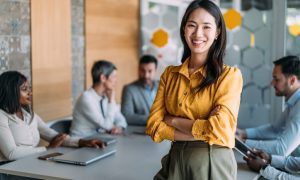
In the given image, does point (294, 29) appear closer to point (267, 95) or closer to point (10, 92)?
point (267, 95)

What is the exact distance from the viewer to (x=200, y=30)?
5.17 ft

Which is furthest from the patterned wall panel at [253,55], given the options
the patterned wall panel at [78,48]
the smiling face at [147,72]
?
the patterned wall panel at [78,48]

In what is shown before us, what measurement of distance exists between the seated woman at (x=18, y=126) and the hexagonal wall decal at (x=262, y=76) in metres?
2.14

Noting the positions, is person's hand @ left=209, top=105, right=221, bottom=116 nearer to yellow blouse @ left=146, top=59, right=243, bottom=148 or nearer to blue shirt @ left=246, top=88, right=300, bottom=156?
yellow blouse @ left=146, top=59, right=243, bottom=148

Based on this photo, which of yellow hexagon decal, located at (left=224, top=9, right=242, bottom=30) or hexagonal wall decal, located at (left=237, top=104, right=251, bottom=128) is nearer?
yellow hexagon decal, located at (left=224, top=9, right=242, bottom=30)

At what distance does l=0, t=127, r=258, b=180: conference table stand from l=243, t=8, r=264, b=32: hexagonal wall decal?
2077 millimetres

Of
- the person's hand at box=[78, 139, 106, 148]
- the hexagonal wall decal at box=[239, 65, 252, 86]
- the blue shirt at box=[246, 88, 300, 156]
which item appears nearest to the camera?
the blue shirt at box=[246, 88, 300, 156]

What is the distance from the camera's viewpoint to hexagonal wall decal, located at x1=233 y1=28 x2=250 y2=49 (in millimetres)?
4281

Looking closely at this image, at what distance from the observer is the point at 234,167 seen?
157cm

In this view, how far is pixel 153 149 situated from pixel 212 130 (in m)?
1.16

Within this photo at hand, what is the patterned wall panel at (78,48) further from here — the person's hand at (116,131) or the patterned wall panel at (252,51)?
the patterned wall panel at (252,51)

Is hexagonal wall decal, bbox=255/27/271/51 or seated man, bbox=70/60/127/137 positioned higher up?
hexagonal wall decal, bbox=255/27/271/51

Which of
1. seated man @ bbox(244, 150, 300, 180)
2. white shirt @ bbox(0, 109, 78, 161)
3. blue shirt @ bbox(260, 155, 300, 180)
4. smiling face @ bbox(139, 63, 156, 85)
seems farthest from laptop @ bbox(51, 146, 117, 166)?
smiling face @ bbox(139, 63, 156, 85)

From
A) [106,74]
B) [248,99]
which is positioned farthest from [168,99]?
[248,99]
